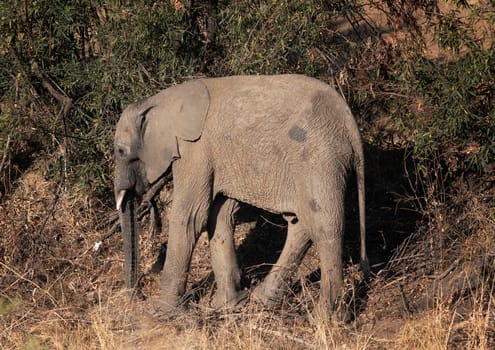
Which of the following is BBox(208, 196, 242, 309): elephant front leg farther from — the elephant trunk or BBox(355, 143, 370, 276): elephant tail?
BBox(355, 143, 370, 276): elephant tail

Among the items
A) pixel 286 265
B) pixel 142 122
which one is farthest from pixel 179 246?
pixel 142 122

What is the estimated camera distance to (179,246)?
25.6 ft

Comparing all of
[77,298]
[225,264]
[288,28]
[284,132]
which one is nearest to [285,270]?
[225,264]

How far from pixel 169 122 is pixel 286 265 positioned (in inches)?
58.4

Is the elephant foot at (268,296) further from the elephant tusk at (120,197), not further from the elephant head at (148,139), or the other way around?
the elephant tusk at (120,197)

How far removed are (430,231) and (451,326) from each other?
213cm

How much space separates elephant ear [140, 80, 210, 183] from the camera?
7.70 m

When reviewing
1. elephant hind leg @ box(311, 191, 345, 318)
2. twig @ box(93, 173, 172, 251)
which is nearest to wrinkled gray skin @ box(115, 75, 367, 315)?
elephant hind leg @ box(311, 191, 345, 318)

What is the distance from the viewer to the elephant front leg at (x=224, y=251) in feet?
26.8

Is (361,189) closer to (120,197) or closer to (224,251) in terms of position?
(224,251)

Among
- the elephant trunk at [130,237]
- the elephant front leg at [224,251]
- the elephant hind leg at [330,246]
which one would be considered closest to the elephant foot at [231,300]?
the elephant front leg at [224,251]

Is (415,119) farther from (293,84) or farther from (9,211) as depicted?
(9,211)

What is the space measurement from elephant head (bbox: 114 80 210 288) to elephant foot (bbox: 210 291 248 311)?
2.35ft

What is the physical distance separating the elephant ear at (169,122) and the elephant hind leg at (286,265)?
104cm
